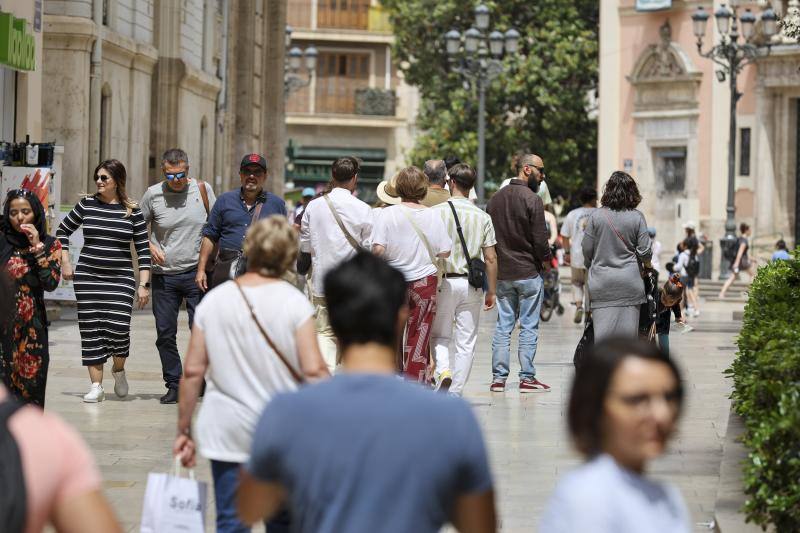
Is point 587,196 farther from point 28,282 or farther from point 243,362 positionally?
point 243,362

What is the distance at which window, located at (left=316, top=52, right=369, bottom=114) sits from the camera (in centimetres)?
6738

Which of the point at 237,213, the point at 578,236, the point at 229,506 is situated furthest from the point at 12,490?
the point at 578,236

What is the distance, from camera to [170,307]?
12.4 meters

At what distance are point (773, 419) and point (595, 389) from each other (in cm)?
298

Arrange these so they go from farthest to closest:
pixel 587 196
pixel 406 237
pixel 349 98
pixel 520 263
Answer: pixel 349 98 < pixel 587 196 < pixel 520 263 < pixel 406 237

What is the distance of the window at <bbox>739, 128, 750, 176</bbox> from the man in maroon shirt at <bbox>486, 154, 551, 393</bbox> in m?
30.4

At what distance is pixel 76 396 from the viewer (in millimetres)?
12656

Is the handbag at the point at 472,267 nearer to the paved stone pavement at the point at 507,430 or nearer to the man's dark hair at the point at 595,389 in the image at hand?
the paved stone pavement at the point at 507,430

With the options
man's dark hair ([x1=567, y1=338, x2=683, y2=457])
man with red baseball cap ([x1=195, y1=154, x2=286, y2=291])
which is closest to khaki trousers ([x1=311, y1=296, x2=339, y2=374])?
man with red baseball cap ([x1=195, y1=154, x2=286, y2=291])

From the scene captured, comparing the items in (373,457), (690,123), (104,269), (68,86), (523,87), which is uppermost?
(523,87)

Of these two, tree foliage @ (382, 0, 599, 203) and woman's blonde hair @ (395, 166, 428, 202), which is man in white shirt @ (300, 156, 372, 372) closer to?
woman's blonde hair @ (395, 166, 428, 202)

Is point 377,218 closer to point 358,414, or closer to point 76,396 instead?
point 76,396

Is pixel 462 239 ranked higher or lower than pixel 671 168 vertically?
lower

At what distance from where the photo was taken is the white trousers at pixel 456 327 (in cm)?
1166
